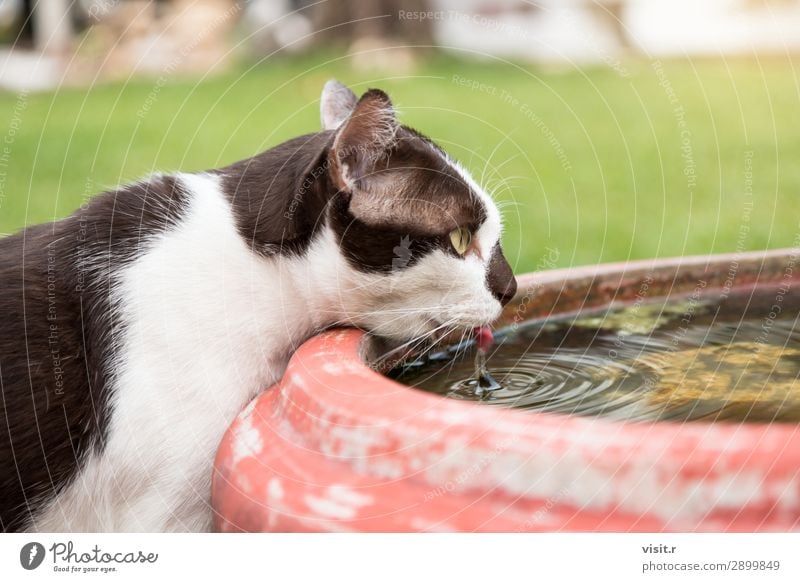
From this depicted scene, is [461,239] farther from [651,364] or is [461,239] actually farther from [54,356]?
[54,356]

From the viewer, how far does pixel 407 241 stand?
1.11 m

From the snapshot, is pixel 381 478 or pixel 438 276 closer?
pixel 381 478

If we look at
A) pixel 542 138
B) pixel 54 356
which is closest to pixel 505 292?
pixel 54 356

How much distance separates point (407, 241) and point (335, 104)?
293 mm

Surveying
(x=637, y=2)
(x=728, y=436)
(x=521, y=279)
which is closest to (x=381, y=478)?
(x=728, y=436)

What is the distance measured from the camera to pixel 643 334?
4.29 ft

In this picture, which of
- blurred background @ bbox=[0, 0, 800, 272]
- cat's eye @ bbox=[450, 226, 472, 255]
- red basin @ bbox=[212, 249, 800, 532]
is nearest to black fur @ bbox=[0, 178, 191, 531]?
red basin @ bbox=[212, 249, 800, 532]

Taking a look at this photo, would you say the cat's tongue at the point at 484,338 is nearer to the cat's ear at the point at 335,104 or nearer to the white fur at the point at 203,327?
the white fur at the point at 203,327

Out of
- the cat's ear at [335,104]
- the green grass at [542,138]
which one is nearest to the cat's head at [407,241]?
the cat's ear at [335,104]

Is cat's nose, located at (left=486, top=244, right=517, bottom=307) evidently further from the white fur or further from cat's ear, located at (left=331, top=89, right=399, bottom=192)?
cat's ear, located at (left=331, top=89, right=399, bottom=192)

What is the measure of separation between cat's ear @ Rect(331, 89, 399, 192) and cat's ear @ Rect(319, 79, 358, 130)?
21 centimetres

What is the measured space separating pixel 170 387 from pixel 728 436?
0.61 meters

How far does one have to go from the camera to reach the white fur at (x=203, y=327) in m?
1.03
